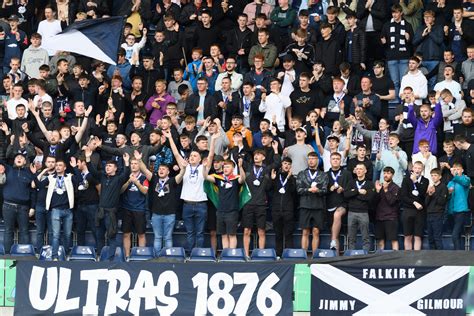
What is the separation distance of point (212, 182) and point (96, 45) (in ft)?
Answer: 13.2

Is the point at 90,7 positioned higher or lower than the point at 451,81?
A: higher

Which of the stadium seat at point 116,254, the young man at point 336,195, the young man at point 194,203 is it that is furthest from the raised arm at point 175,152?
the young man at point 336,195

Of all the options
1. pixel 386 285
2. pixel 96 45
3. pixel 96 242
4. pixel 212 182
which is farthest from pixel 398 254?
pixel 96 45

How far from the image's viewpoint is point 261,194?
25.6 meters

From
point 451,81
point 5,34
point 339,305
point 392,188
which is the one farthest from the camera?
point 5,34

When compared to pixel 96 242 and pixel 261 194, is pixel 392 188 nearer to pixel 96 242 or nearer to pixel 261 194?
pixel 261 194

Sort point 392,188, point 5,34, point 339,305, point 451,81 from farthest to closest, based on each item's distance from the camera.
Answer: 1. point 5,34
2. point 451,81
3. point 392,188
4. point 339,305

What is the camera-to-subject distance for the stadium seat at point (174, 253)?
2439 centimetres

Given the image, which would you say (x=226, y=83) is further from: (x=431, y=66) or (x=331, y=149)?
(x=431, y=66)

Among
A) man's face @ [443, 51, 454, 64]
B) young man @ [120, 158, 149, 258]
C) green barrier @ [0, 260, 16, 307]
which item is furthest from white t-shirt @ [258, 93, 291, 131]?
green barrier @ [0, 260, 16, 307]

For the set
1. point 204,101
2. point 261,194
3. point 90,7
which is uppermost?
point 90,7

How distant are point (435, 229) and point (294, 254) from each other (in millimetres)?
2760

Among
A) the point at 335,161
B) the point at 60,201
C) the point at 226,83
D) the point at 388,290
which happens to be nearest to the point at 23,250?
the point at 60,201

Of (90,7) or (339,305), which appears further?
(90,7)
